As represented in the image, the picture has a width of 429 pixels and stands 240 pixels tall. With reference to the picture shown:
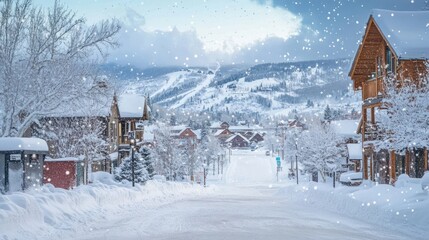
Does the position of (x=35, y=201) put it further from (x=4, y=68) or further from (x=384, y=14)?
(x=384, y=14)

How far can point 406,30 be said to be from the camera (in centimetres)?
2775

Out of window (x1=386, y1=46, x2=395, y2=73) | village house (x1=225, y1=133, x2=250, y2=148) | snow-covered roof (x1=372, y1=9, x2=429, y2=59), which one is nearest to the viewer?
snow-covered roof (x1=372, y1=9, x2=429, y2=59)

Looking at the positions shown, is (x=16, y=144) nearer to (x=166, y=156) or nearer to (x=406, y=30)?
(x=406, y=30)

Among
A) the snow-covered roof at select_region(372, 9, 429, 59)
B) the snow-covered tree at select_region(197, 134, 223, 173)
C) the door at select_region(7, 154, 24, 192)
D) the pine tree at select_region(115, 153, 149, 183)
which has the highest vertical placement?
the snow-covered roof at select_region(372, 9, 429, 59)

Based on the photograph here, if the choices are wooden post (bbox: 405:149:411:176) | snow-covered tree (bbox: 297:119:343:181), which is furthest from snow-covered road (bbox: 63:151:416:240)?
snow-covered tree (bbox: 297:119:343:181)

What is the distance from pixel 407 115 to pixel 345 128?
49.7 m

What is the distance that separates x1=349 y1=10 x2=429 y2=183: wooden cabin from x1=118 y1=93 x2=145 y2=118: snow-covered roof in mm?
26102

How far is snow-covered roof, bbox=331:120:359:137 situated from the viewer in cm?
7144

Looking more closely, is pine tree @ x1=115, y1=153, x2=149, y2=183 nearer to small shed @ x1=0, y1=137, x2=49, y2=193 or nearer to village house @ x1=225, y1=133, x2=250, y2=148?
small shed @ x1=0, y1=137, x2=49, y2=193

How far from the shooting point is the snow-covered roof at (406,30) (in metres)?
26.0

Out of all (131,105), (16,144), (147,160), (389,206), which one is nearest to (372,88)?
(389,206)

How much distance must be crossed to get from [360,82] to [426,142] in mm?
10980

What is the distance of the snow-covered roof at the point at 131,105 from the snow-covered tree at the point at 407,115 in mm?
31252

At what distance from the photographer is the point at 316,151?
221 feet
